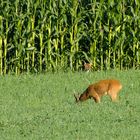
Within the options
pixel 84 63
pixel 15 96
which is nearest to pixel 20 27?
pixel 84 63

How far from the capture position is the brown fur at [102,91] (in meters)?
12.9

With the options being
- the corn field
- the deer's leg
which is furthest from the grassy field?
the corn field

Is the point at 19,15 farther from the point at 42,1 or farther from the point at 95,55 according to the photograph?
the point at 95,55

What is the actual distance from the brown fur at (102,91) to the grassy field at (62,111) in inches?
5.3

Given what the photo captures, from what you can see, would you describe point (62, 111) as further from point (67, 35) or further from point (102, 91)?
point (67, 35)

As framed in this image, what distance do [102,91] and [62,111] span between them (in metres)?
1.09

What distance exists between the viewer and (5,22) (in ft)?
62.7

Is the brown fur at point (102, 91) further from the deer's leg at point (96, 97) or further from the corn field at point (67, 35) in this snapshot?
the corn field at point (67, 35)

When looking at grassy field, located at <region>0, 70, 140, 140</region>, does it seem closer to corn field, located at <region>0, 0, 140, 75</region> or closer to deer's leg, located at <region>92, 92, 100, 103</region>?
deer's leg, located at <region>92, 92, 100, 103</region>

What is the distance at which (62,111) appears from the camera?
12.2 metres

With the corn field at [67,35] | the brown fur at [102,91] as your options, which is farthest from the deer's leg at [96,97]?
the corn field at [67,35]

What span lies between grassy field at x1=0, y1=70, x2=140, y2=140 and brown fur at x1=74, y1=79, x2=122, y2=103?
13cm

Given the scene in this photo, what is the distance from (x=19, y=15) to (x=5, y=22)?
1.43ft

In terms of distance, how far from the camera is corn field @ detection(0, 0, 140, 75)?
747 inches
